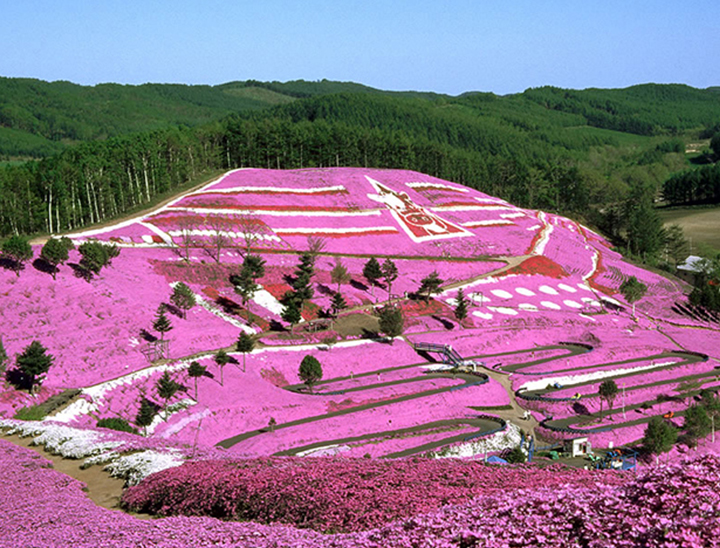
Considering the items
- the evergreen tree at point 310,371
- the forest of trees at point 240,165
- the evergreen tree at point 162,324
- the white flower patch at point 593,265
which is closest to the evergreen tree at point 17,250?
the evergreen tree at point 162,324

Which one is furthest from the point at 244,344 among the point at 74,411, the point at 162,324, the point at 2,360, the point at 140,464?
the point at 140,464

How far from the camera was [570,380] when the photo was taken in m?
78.0

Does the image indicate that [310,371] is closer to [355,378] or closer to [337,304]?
[355,378]

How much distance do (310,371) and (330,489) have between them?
132ft

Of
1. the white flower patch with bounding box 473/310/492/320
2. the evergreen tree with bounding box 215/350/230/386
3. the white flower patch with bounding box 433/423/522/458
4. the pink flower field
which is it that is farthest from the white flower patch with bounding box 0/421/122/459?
the white flower patch with bounding box 473/310/492/320

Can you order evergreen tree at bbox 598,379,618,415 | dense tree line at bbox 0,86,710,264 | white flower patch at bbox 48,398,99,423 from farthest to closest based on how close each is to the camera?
1. dense tree line at bbox 0,86,710,264
2. evergreen tree at bbox 598,379,618,415
3. white flower patch at bbox 48,398,99,423

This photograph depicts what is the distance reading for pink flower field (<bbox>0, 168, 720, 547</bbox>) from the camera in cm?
2148

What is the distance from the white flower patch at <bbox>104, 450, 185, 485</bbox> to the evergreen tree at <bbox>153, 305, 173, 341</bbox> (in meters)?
31.0

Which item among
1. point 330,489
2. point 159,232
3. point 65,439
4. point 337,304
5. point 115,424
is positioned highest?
point 159,232

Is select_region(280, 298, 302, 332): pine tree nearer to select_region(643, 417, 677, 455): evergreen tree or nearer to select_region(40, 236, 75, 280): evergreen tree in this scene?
select_region(40, 236, 75, 280): evergreen tree

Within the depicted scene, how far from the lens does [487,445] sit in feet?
188

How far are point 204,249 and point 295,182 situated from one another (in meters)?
37.6

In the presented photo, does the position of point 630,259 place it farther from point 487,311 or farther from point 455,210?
point 487,311

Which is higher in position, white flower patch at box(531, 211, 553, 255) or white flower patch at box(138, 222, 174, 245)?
white flower patch at box(138, 222, 174, 245)
